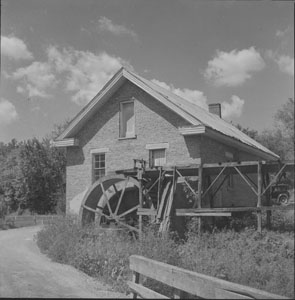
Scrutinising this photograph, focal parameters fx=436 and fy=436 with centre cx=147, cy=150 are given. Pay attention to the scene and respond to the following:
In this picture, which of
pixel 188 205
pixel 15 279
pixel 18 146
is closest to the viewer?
pixel 15 279

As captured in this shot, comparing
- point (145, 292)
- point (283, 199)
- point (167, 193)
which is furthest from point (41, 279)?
point (283, 199)

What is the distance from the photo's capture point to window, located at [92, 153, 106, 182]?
19297 mm

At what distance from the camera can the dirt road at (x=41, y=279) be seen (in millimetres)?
8450

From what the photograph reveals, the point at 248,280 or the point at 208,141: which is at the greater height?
the point at 208,141

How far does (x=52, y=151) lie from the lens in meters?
41.1

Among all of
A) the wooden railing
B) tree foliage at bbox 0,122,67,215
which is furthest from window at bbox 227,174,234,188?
tree foliage at bbox 0,122,67,215

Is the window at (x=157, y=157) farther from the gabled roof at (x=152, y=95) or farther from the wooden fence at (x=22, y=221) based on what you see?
the wooden fence at (x=22, y=221)

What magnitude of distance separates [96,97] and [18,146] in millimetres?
24090

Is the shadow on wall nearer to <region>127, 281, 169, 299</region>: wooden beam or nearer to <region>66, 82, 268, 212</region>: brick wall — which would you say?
<region>66, 82, 268, 212</region>: brick wall

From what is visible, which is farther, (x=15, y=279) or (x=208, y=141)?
(x=208, y=141)

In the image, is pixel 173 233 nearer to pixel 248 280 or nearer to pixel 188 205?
pixel 188 205

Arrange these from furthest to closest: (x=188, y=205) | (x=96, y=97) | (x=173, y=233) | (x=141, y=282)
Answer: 1. (x=96, y=97)
2. (x=188, y=205)
3. (x=173, y=233)
4. (x=141, y=282)

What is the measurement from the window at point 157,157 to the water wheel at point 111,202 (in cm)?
135

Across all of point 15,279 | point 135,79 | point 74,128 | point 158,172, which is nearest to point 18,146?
point 74,128
